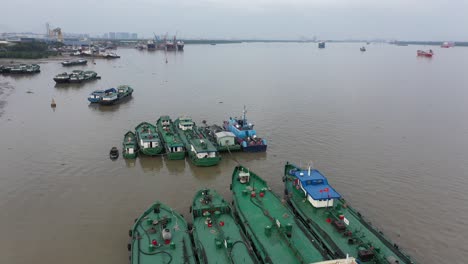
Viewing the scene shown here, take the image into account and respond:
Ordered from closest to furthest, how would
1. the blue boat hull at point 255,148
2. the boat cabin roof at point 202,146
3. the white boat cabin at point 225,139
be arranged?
the boat cabin roof at point 202,146 < the blue boat hull at point 255,148 < the white boat cabin at point 225,139

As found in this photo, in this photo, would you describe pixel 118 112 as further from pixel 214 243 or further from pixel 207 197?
pixel 214 243

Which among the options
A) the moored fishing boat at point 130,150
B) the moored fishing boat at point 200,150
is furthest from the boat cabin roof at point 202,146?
the moored fishing boat at point 130,150

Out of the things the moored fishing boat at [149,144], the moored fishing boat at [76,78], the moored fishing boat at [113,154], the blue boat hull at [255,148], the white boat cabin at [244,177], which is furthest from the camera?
the moored fishing boat at [76,78]

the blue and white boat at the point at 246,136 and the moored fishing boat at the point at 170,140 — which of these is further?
the blue and white boat at the point at 246,136

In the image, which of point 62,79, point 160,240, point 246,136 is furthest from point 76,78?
point 160,240

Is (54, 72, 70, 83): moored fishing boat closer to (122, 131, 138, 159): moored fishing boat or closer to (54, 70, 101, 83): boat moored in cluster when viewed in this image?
(54, 70, 101, 83): boat moored in cluster

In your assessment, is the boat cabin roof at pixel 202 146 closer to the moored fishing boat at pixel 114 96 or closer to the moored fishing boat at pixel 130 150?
the moored fishing boat at pixel 130 150

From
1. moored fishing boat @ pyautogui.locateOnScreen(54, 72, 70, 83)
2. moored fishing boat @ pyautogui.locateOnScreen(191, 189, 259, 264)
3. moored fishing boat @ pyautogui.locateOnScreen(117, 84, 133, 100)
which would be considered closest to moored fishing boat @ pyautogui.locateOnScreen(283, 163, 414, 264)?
moored fishing boat @ pyautogui.locateOnScreen(191, 189, 259, 264)

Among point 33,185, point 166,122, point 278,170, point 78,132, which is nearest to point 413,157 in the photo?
point 278,170
